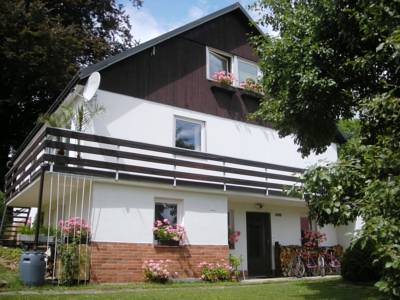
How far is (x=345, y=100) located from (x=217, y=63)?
9.00 m

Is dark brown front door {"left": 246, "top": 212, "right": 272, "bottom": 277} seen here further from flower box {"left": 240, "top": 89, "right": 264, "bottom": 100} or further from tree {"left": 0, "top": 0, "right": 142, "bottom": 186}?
tree {"left": 0, "top": 0, "right": 142, "bottom": 186}

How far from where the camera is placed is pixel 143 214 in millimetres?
12578

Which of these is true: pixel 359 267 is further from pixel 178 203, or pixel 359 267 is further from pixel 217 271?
pixel 178 203

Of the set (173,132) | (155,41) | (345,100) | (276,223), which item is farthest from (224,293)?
(155,41)

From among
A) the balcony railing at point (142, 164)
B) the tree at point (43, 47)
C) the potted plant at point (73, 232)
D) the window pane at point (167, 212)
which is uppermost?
the tree at point (43, 47)

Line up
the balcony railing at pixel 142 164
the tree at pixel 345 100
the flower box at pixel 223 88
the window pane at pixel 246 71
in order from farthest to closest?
the window pane at pixel 246 71 < the flower box at pixel 223 88 < the balcony railing at pixel 142 164 < the tree at pixel 345 100

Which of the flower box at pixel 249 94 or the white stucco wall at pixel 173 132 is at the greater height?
the flower box at pixel 249 94

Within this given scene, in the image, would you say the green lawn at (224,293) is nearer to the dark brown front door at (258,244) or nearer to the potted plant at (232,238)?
the potted plant at (232,238)

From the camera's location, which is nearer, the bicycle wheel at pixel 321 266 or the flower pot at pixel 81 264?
the flower pot at pixel 81 264

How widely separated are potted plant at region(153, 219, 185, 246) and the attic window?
250 inches

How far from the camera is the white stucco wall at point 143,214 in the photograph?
11781 mm

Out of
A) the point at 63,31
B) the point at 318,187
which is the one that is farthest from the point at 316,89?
the point at 63,31

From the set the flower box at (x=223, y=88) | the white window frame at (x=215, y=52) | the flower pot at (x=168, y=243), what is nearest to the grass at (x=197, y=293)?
the flower pot at (x=168, y=243)

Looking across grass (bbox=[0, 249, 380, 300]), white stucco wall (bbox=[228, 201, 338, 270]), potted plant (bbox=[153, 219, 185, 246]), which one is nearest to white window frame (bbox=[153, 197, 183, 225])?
potted plant (bbox=[153, 219, 185, 246])
